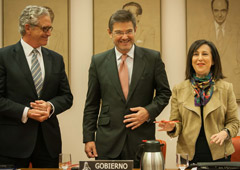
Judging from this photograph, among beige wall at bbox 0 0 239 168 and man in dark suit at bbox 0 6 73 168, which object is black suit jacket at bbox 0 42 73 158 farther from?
beige wall at bbox 0 0 239 168

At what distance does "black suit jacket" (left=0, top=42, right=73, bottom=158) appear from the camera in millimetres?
2518

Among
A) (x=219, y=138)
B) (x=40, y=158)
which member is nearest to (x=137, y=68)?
(x=219, y=138)

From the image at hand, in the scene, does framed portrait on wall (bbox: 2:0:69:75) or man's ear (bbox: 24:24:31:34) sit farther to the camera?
framed portrait on wall (bbox: 2:0:69:75)

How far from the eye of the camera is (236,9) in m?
Result: 4.06

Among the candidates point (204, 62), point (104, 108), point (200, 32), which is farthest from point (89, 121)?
point (200, 32)

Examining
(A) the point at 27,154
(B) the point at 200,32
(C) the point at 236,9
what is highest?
(C) the point at 236,9

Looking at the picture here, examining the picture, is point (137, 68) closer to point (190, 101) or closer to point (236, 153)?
point (190, 101)

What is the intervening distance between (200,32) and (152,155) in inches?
102

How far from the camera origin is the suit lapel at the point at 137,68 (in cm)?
252

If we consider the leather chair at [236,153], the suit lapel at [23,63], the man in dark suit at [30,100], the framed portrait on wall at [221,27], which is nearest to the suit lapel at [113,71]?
the man in dark suit at [30,100]

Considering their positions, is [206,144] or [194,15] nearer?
[206,144]

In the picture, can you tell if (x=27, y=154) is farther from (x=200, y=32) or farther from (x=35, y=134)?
(x=200, y=32)

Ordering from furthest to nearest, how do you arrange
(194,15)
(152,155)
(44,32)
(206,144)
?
(194,15) → (44,32) → (206,144) → (152,155)

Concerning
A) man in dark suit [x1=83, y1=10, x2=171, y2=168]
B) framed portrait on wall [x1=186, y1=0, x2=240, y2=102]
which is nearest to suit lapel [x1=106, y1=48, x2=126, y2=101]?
man in dark suit [x1=83, y1=10, x2=171, y2=168]
